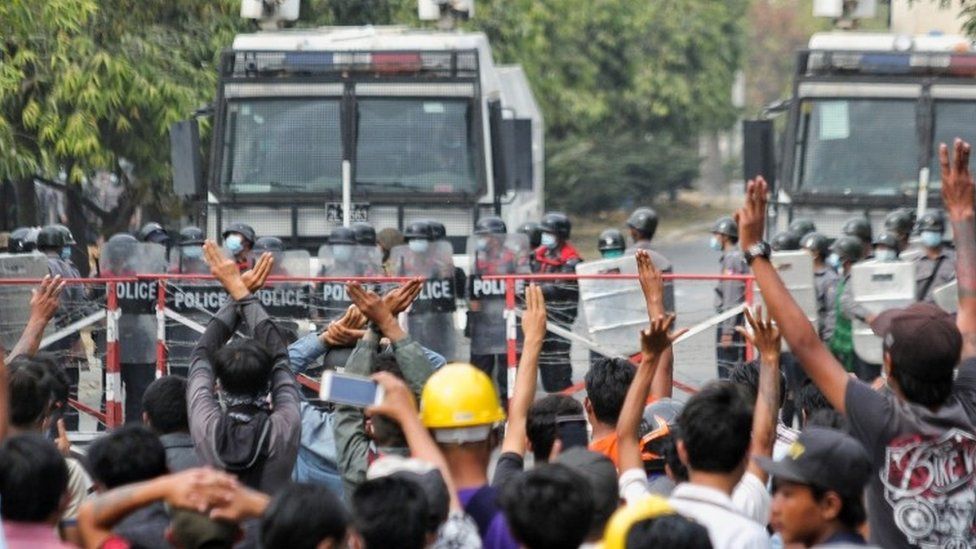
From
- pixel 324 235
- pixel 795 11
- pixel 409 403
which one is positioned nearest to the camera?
pixel 409 403

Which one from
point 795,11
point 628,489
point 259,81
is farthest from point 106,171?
point 795,11

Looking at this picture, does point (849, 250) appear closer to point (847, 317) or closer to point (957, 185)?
point (847, 317)

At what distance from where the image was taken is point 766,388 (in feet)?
20.1

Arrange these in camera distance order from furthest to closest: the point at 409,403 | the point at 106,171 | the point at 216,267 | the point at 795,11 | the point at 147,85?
the point at 795,11, the point at 106,171, the point at 147,85, the point at 216,267, the point at 409,403

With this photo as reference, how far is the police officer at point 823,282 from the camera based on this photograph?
13.9 meters

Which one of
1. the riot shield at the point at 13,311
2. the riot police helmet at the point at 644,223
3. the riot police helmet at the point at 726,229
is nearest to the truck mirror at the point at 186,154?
the riot police helmet at the point at 644,223

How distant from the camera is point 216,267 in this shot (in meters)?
7.20

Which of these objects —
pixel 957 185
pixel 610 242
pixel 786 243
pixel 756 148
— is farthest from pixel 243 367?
pixel 756 148

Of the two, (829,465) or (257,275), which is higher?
(257,275)

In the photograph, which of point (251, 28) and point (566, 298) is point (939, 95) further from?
point (251, 28)

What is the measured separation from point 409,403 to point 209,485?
0.67m

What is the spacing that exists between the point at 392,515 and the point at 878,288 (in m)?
8.93

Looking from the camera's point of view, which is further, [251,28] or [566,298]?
[251,28]

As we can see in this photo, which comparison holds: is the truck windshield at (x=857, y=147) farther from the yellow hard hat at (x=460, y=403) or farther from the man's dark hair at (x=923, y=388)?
the yellow hard hat at (x=460, y=403)
